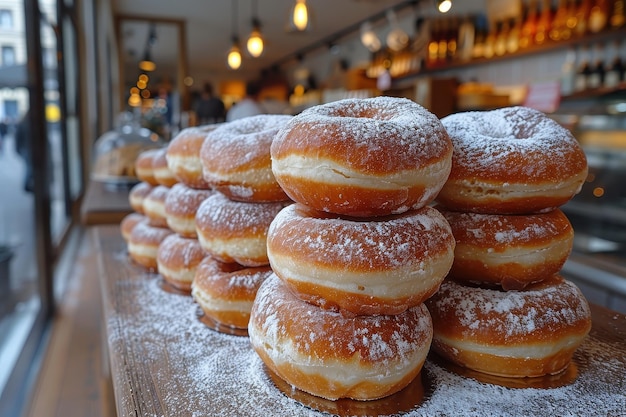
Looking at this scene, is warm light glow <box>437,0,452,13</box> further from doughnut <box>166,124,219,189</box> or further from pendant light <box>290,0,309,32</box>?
pendant light <box>290,0,309,32</box>

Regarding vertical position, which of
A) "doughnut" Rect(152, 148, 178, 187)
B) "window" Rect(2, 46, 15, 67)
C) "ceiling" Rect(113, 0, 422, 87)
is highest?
"ceiling" Rect(113, 0, 422, 87)

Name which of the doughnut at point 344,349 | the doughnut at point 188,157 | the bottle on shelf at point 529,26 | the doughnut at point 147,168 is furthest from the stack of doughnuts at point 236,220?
the bottle on shelf at point 529,26

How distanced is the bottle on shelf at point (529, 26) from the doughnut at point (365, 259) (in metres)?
4.09

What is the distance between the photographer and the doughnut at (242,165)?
39.4 inches

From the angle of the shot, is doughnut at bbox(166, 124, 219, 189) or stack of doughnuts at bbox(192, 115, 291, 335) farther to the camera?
doughnut at bbox(166, 124, 219, 189)

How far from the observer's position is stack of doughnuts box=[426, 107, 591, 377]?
85 centimetres

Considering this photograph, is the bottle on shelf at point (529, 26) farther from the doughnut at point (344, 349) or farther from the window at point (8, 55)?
the doughnut at point (344, 349)

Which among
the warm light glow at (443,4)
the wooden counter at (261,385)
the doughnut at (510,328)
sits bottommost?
the wooden counter at (261,385)

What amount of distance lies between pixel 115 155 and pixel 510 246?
262 cm

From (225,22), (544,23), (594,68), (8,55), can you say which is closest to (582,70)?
(594,68)

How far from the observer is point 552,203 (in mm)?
881

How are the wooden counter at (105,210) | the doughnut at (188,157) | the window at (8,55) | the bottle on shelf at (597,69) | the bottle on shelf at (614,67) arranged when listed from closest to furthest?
the doughnut at (188,157) → the wooden counter at (105,210) → the window at (8,55) → the bottle on shelf at (614,67) → the bottle on shelf at (597,69)

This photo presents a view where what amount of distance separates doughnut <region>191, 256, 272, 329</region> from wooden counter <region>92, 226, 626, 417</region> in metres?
0.04

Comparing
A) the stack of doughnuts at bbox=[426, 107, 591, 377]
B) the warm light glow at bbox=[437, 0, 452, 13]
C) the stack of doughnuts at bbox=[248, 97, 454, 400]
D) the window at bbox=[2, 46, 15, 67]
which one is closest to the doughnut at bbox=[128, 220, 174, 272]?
the stack of doughnuts at bbox=[248, 97, 454, 400]
